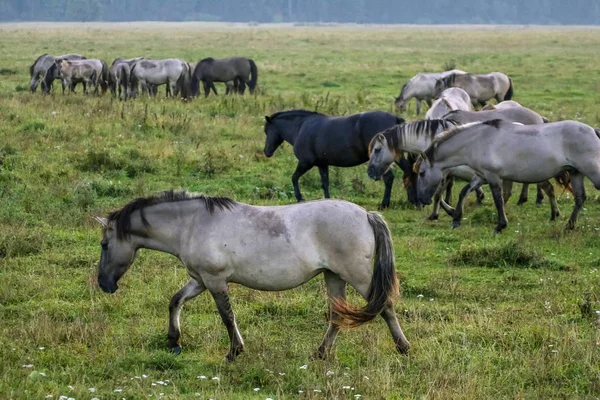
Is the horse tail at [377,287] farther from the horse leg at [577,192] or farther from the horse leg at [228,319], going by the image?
the horse leg at [577,192]

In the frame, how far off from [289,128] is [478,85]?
1014 cm

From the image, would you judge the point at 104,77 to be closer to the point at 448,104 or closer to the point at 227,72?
the point at 227,72

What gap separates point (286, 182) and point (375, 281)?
773cm

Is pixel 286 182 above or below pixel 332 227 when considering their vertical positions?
below

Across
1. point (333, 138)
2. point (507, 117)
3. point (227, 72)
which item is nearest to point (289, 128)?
point (333, 138)

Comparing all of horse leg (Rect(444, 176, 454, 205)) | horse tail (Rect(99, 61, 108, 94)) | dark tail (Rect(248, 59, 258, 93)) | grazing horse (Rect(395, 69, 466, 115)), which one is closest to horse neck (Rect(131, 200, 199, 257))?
horse leg (Rect(444, 176, 454, 205))

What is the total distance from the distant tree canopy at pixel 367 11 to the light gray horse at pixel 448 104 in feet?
526

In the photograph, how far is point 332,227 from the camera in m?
6.41

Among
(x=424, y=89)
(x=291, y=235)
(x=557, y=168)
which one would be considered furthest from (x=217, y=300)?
(x=424, y=89)

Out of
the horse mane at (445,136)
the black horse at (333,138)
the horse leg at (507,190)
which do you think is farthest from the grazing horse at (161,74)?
the horse mane at (445,136)

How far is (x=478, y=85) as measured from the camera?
73.7 ft

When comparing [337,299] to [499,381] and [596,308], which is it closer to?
[499,381]

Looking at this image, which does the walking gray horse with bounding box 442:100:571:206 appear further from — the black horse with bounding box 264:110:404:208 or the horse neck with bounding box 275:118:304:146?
the horse neck with bounding box 275:118:304:146

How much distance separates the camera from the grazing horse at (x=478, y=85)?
22.3m
